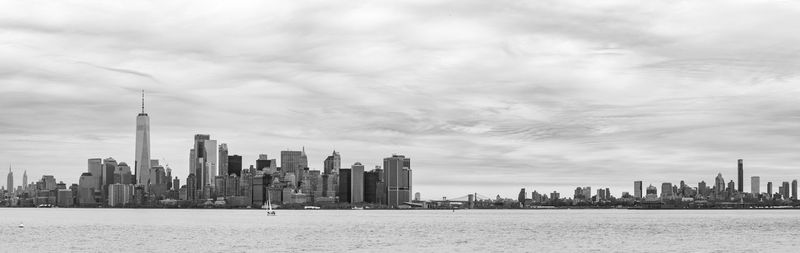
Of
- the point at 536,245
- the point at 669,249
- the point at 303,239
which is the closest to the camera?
the point at 669,249

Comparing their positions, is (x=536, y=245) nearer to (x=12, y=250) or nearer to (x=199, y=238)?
(x=199, y=238)

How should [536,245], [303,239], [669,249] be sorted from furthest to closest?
1. [303,239]
2. [536,245]
3. [669,249]

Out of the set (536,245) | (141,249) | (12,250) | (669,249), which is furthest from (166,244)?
(669,249)

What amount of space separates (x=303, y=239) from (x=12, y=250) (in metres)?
40.7

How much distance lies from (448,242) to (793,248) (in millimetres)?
44246

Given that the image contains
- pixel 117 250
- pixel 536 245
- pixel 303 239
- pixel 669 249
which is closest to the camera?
pixel 117 250

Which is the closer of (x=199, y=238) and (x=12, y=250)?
(x=12, y=250)

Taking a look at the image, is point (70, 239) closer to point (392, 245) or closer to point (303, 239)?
point (303, 239)

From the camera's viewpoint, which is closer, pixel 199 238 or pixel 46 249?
pixel 46 249

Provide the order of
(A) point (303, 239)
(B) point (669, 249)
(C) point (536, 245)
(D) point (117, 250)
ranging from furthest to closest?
(A) point (303, 239), (C) point (536, 245), (B) point (669, 249), (D) point (117, 250)

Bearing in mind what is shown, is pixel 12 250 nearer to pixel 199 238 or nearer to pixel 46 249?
pixel 46 249

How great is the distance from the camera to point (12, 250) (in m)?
118

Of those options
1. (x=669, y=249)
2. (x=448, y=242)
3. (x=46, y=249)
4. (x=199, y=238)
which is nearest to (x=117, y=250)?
(x=46, y=249)

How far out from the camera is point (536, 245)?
132 m
